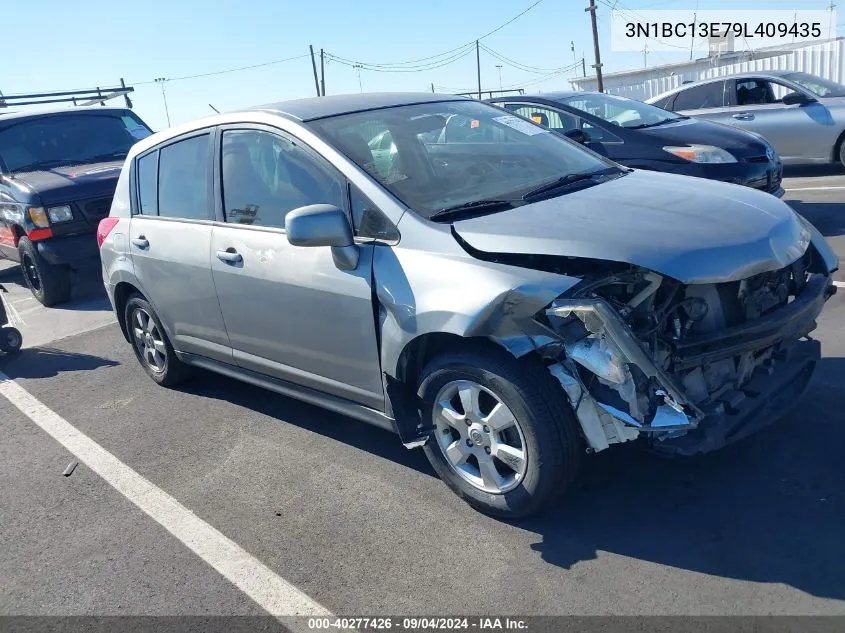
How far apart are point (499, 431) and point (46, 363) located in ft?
16.1

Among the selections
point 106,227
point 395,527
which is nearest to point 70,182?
point 106,227

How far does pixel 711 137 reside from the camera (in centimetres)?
786

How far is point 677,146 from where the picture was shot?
7656 mm

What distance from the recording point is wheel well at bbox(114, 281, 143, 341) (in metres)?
5.53

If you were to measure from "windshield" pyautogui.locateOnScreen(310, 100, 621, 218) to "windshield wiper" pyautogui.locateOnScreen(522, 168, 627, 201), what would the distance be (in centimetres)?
3

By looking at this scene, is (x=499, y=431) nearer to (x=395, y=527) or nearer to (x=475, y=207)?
(x=395, y=527)

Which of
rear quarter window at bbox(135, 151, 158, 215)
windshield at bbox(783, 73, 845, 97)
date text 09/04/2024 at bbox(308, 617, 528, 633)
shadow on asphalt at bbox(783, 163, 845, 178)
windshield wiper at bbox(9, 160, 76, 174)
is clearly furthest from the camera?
shadow on asphalt at bbox(783, 163, 845, 178)

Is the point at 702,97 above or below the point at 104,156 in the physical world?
below

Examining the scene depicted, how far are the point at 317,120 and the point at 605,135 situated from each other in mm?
4711

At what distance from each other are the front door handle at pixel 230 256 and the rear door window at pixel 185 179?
33cm

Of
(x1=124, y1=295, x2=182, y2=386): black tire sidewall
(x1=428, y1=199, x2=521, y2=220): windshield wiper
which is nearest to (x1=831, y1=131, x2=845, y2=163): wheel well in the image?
(x1=428, y1=199, x2=521, y2=220): windshield wiper

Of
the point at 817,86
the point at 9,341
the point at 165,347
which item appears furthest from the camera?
the point at 817,86

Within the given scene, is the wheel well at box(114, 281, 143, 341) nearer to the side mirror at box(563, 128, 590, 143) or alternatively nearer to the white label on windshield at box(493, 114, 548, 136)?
the white label on windshield at box(493, 114, 548, 136)

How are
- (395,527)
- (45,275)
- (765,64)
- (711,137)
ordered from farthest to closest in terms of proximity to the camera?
(765,64), (45,275), (711,137), (395,527)
